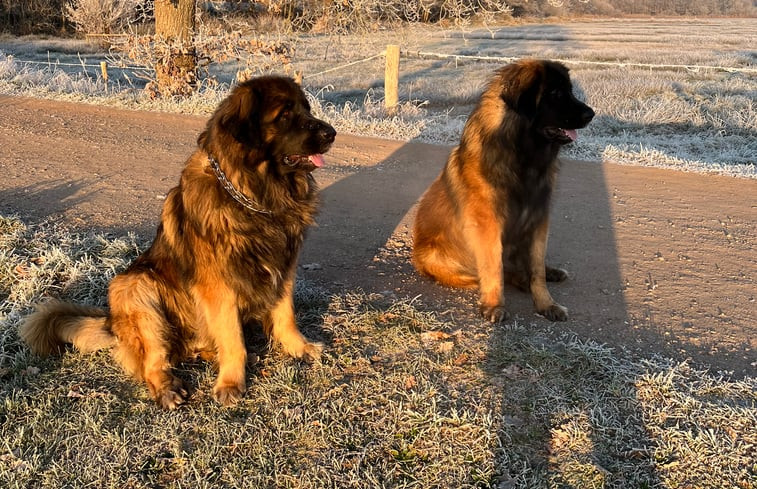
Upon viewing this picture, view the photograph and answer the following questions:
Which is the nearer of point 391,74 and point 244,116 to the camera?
point 244,116

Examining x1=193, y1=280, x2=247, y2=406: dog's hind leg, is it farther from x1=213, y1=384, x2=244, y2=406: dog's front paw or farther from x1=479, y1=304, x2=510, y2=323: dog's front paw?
x1=479, y1=304, x2=510, y2=323: dog's front paw

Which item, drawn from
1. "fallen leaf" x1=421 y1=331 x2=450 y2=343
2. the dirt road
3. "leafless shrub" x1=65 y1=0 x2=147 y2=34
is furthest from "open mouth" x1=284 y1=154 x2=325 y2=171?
"leafless shrub" x1=65 y1=0 x2=147 y2=34

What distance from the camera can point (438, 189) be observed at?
5.07 meters

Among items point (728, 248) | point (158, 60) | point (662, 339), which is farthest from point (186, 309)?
point (158, 60)

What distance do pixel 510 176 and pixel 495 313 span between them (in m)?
1.05

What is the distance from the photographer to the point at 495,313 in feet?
14.7

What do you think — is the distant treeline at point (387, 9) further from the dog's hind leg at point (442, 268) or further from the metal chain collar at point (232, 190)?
the metal chain collar at point (232, 190)

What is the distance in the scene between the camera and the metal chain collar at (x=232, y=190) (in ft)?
10.7

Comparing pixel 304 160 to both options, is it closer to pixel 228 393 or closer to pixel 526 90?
pixel 228 393

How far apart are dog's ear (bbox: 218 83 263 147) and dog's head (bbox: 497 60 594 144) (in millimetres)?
1928

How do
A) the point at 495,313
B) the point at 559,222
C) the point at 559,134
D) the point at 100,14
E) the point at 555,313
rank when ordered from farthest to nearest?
the point at 100,14
the point at 559,222
the point at 555,313
the point at 495,313
the point at 559,134

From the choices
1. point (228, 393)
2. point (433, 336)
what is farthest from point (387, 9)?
point (228, 393)

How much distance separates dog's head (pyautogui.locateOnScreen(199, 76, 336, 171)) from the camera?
10.3 ft

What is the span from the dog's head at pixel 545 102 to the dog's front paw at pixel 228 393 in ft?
8.84
